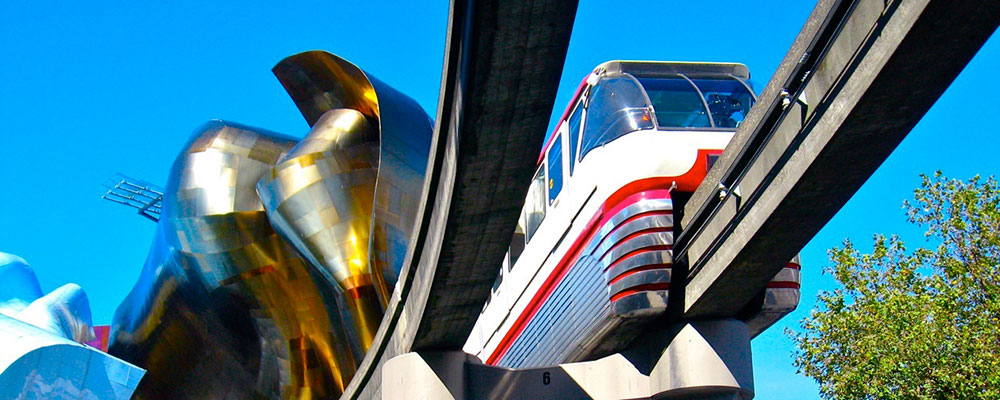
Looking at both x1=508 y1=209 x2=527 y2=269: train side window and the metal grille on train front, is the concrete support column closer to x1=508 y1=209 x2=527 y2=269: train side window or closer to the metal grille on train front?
the metal grille on train front

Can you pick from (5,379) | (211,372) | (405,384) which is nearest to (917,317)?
(405,384)

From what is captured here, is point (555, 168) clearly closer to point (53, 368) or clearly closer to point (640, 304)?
point (640, 304)

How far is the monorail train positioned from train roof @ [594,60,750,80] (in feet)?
0.03

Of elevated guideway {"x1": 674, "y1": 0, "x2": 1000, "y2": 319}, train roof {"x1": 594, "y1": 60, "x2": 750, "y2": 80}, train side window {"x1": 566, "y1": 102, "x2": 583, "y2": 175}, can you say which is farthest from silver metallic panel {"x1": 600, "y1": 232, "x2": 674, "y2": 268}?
train roof {"x1": 594, "y1": 60, "x2": 750, "y2": 80}

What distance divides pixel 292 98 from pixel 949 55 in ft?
43.2

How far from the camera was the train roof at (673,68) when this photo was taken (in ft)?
37.8

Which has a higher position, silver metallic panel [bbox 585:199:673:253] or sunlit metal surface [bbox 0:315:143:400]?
sunlit metal surface [bbox 0:315:143:400]

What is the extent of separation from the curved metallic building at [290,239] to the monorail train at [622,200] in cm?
470

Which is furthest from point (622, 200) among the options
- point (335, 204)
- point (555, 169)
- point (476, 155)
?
point (335, 204)

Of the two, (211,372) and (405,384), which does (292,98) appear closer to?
(211,372)

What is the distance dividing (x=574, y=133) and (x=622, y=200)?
181cm

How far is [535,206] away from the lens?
44.5ft

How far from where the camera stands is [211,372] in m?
21.7

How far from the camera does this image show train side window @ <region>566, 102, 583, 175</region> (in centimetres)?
1195
